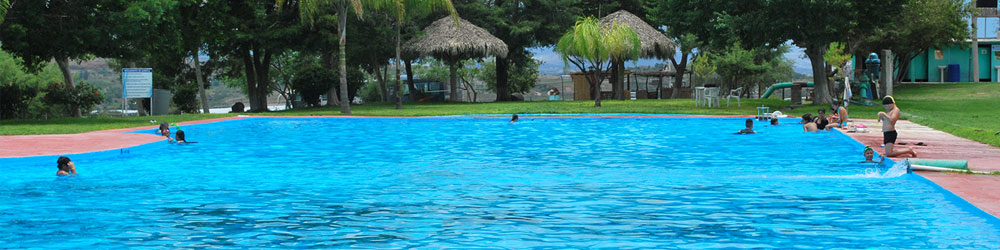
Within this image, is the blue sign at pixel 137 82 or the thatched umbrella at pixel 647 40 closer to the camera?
the blue sign at pixel 137 82

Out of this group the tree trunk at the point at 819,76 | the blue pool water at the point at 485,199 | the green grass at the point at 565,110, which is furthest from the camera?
the tree trunk at the point at 819,76

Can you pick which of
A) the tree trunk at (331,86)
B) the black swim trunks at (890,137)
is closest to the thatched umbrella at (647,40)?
the tree trunk at (331,86)

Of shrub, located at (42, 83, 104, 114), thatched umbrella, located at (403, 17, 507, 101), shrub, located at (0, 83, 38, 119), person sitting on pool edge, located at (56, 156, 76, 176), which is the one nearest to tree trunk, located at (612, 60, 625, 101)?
thatched umbrella, located at (403, 17, 507, 101)

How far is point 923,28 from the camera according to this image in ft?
131

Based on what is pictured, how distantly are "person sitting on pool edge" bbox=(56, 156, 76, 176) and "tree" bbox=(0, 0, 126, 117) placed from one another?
13455mm

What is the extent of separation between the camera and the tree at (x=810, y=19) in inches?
1116

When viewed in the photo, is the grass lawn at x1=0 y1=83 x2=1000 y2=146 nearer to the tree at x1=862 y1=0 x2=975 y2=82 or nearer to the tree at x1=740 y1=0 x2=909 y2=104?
the tree at x1=862 y1=0 x2=975 y2=82

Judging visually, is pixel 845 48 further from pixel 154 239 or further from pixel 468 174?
pixel 154 239

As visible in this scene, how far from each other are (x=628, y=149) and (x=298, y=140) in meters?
7.35

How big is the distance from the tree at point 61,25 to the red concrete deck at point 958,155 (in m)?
20.0

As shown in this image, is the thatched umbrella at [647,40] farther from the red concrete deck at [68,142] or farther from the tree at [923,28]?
the red concrete deck at [68,142]

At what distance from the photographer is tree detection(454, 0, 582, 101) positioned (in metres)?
45.0

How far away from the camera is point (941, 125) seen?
18.9 meters


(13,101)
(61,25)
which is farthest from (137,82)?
(61,25)
